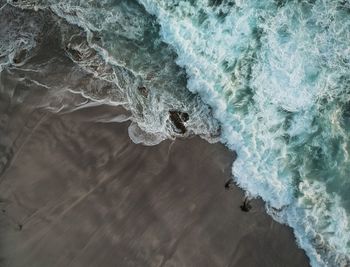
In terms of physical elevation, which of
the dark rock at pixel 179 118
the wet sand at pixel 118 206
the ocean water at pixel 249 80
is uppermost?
the ocean water at pixel 249 80

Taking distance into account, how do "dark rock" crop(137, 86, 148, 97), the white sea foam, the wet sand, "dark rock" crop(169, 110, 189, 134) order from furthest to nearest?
1. "dark rock" crop(137, 86, 148, 97)
2. "dark rock" crop(169, 110, 189, 134)
3. the white sea foam
4. the wet sand

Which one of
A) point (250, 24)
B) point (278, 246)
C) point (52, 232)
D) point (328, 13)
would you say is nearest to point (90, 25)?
point (250, 24)

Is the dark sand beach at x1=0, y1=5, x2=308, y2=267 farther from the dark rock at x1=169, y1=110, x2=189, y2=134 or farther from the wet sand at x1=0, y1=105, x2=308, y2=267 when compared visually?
the dark rock at x1=169, y1=110, x2=189, y2=134

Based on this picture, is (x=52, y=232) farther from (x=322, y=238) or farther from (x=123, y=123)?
(x=322, y=238)

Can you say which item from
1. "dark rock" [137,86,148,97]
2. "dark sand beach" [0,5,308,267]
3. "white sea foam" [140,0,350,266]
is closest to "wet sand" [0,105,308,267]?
"dark sand beach" [0,5,308,267]

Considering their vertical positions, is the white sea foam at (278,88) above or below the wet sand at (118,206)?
above

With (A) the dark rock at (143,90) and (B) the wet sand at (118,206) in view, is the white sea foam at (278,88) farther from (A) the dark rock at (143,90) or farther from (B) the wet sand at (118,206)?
(A) the dark rock at (143,90)

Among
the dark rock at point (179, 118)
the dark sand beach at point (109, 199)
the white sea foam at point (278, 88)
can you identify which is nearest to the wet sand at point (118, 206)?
the dark sand beach at point (109, 199)

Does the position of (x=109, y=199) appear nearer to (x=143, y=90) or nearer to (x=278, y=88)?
(x=143, y=90)
